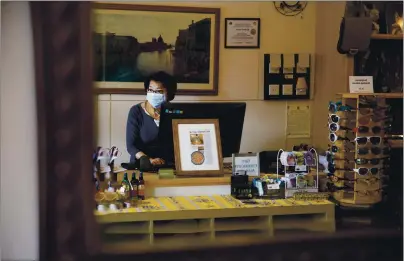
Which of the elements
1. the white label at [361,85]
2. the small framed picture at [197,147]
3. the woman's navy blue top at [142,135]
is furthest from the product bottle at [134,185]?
the white label at [361,85]

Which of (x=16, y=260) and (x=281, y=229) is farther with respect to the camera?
(x=281, y=229)

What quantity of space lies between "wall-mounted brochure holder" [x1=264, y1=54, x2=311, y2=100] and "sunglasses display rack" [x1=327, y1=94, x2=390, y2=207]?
106 cm

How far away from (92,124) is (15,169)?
0.48ft

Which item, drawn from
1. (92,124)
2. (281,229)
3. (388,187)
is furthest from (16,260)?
(388,187)

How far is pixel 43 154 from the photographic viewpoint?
30.6 inches

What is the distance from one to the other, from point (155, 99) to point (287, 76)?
0.99 metres

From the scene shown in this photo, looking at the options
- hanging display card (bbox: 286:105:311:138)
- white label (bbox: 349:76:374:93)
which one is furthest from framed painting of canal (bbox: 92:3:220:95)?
white label (bbox: 349:76:374:93)

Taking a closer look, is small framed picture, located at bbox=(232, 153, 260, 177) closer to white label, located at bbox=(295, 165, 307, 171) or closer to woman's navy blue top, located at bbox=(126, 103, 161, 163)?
white label, located at bbox=(295, 165, 307, 171)

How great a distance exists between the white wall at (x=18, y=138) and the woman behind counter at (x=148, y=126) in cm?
81

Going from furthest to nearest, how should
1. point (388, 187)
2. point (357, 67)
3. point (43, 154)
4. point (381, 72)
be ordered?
point (357, 67)
point (381, 72)
point (388, 187)
point (43, 154)

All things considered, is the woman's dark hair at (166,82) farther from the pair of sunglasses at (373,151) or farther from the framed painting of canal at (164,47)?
the pair of sunglasses at (373,151)

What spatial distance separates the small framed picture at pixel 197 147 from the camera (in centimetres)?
150

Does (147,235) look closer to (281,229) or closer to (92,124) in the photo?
(281,229)

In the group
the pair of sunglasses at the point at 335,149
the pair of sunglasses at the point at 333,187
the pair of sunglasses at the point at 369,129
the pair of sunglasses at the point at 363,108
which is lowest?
the pair of sunglasses at the point at 333,187
